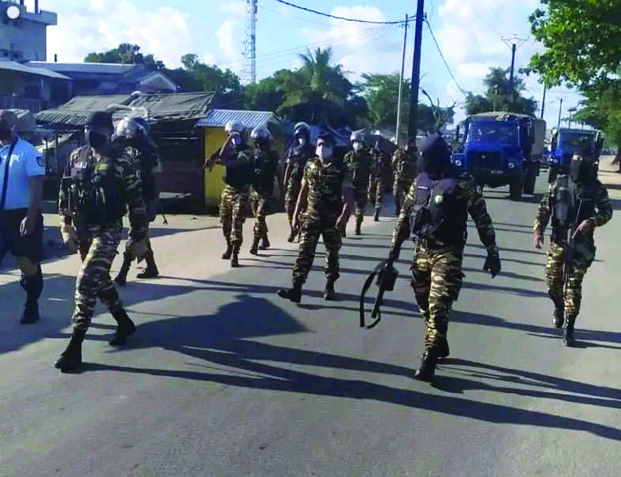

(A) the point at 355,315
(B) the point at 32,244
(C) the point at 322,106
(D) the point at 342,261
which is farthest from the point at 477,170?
(C) the point at 322,106

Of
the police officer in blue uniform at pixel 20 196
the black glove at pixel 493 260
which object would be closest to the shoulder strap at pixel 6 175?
the police officer in blue uniform at pixel 20 196

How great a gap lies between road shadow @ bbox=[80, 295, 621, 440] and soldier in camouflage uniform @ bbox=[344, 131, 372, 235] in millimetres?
7749

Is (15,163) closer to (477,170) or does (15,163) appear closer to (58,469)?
(58,469)

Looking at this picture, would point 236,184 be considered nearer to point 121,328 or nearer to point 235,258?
point 235,258

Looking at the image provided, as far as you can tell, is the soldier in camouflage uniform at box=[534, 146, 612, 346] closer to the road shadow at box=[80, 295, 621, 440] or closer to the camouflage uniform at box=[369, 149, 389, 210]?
the road shadow at box=[80, 295, 621, 440]

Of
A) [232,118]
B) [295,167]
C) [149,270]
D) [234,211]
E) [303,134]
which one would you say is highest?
[232,118]

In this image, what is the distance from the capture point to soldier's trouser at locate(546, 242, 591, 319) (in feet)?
24.2

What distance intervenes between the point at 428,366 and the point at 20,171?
12.1ft

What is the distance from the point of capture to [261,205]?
475 inches

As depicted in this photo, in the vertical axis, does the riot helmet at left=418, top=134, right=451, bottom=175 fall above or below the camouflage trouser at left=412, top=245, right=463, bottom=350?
above

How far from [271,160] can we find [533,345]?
5517mm

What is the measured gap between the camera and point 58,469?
4.33 meters

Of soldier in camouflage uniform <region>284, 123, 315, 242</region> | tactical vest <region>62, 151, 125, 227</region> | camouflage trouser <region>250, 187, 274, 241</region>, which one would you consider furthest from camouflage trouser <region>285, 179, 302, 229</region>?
Answer: tactical vest <region>62, 151, 125, 227</region>

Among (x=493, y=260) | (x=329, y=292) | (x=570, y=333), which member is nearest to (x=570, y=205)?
(x=570, y=333)
